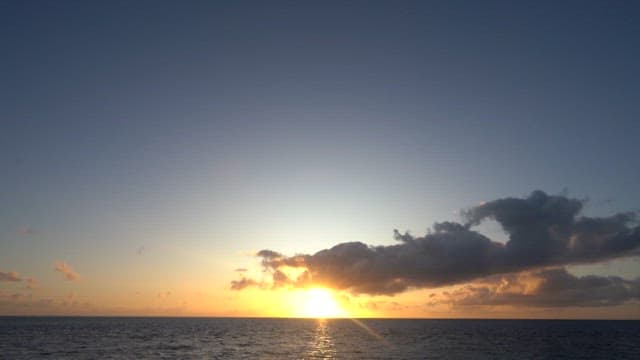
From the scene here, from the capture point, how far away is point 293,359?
3784 inches

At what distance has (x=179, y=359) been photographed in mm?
94312

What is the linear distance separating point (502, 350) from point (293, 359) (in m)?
48.5

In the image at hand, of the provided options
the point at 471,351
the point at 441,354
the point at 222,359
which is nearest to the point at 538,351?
the point at 471,351

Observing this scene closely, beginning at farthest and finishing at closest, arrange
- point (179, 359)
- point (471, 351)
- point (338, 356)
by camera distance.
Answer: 1. point (471, 351)
2. point (338, 356)
3. point (179, 359)

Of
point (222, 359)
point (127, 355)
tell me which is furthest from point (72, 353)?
point (222, 359)

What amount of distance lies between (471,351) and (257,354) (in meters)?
44.3

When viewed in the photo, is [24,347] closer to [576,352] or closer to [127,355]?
[127,355]

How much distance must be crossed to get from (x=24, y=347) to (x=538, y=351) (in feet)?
359

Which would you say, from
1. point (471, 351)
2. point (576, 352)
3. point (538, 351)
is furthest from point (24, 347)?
point (576, 352)

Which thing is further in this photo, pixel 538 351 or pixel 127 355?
pixel 538 351

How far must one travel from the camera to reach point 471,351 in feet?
→ 367

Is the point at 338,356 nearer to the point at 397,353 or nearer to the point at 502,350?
the point at 397,353

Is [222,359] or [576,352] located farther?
[576,352]

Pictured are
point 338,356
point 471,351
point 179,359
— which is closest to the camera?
point 179,359
